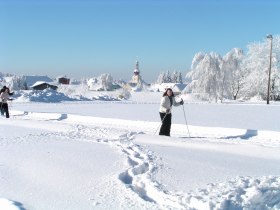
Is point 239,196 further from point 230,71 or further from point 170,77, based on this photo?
point 170,77

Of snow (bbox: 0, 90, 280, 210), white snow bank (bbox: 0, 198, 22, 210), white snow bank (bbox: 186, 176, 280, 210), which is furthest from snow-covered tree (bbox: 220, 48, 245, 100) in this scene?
white snow bank (bbox: 0, 198, 22, 210)

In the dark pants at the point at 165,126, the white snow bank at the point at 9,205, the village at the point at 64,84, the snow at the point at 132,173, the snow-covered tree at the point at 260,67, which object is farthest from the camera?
the village at the point at 64,84

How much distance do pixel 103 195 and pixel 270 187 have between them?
2444 millimetres

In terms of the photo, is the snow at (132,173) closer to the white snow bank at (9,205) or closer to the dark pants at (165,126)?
the white snow bank at (9,205)

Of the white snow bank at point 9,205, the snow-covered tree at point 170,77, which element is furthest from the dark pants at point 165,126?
the snow-covered tree at point 170,77

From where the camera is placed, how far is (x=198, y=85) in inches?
2069

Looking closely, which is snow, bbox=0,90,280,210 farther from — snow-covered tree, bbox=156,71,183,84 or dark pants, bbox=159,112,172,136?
snow-covered tree, bbox=156,71,183,84

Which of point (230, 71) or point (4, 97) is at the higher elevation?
point (230, 71)

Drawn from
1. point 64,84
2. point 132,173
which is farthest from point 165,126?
point 64,84

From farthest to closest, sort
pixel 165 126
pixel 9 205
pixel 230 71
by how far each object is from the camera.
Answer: pixel 230 71 → pixel 165 126 → pixel 9 205

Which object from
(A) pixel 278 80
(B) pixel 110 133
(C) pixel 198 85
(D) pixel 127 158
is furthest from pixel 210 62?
(D) pixel 127 158

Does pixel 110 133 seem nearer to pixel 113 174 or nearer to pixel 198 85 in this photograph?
pixel 113 174

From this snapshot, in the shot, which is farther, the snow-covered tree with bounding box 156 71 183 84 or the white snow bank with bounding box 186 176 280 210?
the snow-covered tree with bounding box 156 71 183 84

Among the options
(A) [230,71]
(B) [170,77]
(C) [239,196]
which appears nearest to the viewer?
(C) [239,196]
